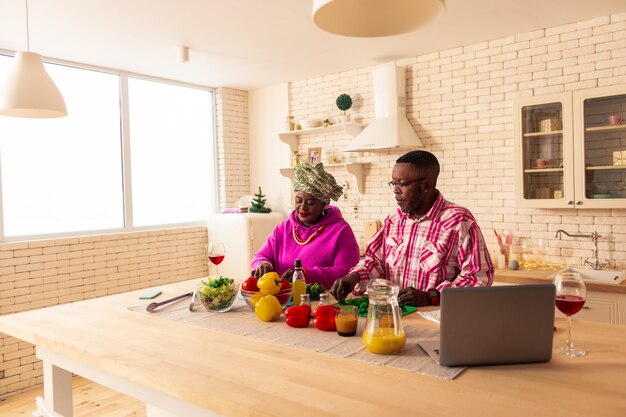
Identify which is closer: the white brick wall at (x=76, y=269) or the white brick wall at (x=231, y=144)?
the white brick wall at (x=76, y=269)

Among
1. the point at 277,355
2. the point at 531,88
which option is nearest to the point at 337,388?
the point at 277,355

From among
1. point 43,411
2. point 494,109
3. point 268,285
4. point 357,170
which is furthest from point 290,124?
point 43,411

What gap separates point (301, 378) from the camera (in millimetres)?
1404

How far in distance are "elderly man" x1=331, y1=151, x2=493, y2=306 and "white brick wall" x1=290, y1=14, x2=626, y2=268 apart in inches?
88.8

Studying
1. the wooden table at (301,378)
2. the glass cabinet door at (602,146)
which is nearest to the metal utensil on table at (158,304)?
the wooden table at (301,378)

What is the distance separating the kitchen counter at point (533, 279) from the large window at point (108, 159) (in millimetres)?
3445

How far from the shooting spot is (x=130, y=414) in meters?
3.61

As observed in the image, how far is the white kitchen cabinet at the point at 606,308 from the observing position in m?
3.43

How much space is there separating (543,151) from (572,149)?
23 cm

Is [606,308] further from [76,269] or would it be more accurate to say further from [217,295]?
[76,269]

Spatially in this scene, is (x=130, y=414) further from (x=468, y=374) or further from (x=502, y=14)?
(x=502, y=14)

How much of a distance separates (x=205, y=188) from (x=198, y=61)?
66.5 inches

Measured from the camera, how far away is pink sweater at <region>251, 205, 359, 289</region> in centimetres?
292

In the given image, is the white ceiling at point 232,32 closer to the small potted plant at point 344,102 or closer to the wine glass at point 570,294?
the small potted plant at point 344,102
